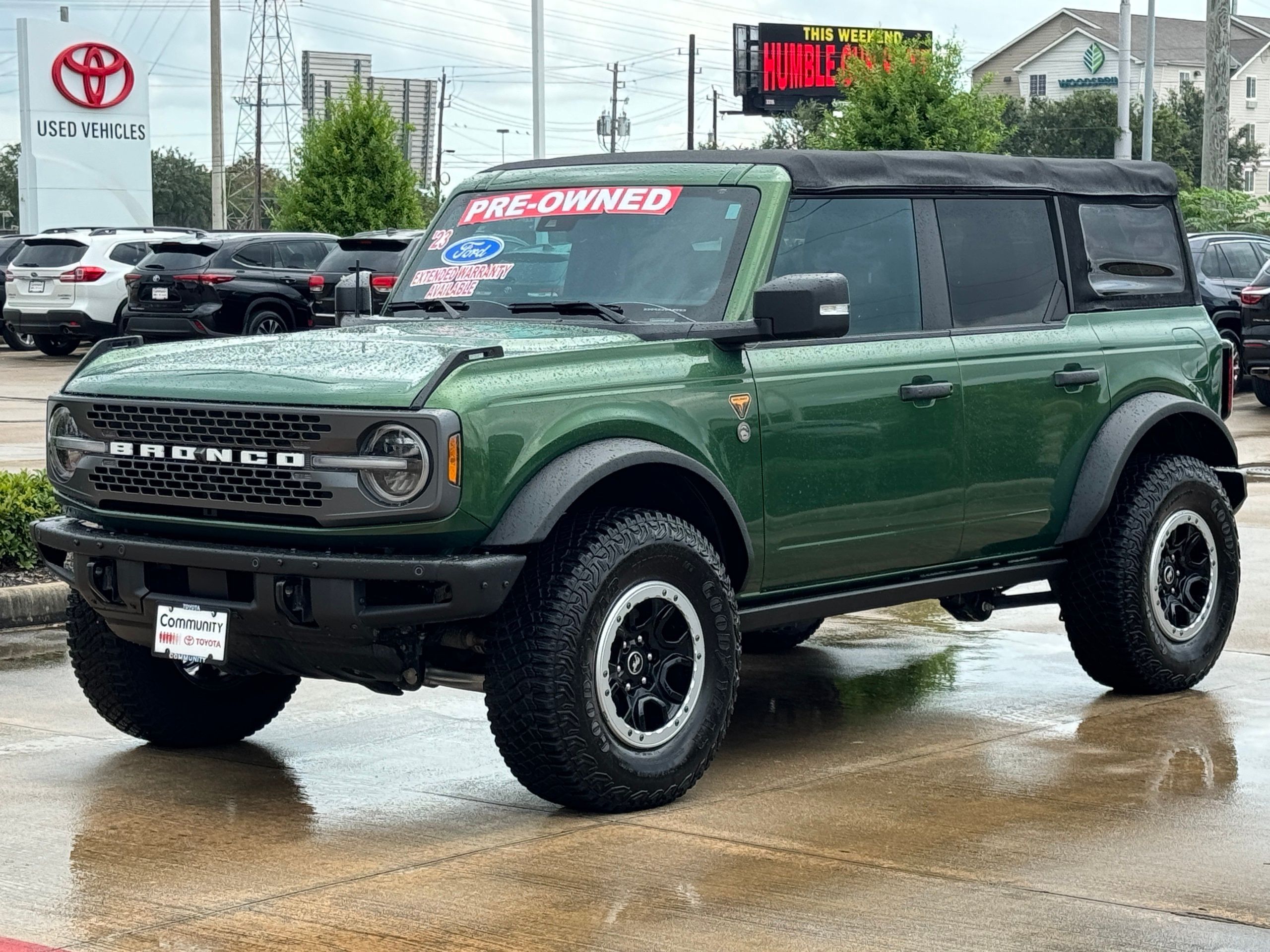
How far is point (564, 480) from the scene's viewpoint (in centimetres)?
540

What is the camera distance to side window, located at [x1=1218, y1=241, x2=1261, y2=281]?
72.8 ft

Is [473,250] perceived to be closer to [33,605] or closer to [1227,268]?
[33,605]

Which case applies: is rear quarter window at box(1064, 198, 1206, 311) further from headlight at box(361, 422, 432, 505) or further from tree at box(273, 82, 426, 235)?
tree at box(273, 82, 426, 235)

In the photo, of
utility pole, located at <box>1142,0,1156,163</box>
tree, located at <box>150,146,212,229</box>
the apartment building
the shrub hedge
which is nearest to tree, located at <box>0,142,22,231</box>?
tree, located at <box>150,146,212,229</box>

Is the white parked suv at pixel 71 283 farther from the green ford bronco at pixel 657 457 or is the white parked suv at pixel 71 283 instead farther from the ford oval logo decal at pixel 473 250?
the green ford bronco at pixel 657 457

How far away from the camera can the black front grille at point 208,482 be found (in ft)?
17.5

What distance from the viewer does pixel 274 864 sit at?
203 inches

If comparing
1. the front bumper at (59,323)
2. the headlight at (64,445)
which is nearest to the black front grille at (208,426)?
the headlight at (64,445)

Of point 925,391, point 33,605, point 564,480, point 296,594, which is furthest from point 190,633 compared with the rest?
point 33,605

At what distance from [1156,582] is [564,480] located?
9.30ft

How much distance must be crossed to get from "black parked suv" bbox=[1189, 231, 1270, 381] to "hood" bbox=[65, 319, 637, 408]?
16.8m

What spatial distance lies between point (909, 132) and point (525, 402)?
84.9 ft

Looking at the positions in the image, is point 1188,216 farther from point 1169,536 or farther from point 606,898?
point 606,898

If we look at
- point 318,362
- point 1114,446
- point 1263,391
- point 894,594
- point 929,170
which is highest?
point 929,170
